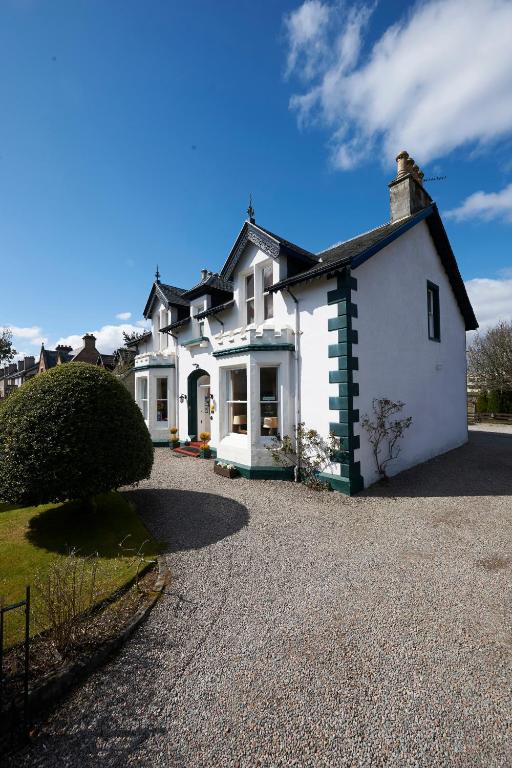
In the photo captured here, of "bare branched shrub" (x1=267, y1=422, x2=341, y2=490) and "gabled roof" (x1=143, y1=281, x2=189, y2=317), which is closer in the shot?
"bare branched shrub" (x1=267, y1=422, x2=341, y2=490)

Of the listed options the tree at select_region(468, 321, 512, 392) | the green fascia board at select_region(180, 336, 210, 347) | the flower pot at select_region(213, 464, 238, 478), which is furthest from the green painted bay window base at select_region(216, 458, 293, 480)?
the tree at select_region(468, 321, 512, 392)

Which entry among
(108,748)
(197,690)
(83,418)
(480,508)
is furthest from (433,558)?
(83,418)

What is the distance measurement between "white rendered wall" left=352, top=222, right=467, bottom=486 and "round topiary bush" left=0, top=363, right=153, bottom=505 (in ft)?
19.2

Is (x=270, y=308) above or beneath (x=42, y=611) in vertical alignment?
above

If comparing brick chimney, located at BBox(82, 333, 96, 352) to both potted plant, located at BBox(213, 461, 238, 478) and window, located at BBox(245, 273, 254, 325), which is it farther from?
potted plant, located at BBox(213, 461, 238, 478)

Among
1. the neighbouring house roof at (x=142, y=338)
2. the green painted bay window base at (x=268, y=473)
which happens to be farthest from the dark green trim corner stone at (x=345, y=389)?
the neighbouring house roof at (x=142, y=338)

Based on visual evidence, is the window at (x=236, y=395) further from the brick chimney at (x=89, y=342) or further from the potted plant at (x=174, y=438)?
the brick chimney at (x=89, y=342)

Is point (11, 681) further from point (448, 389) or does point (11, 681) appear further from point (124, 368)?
point (124, 368)

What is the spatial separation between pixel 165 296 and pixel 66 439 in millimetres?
12416

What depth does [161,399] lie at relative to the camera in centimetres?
1694

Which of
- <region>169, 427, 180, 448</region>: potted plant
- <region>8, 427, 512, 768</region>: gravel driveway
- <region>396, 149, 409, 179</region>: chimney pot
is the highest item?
<region>396, 149, 409, 179</region>: chimney pot

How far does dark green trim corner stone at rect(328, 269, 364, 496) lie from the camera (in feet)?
28.9

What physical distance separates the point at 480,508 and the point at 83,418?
8814 millimetres

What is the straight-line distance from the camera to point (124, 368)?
23516 mm
